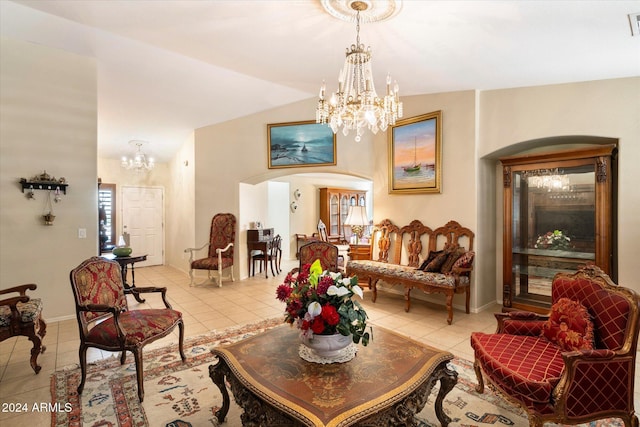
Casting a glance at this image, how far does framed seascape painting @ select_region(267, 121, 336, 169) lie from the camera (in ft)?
19.5

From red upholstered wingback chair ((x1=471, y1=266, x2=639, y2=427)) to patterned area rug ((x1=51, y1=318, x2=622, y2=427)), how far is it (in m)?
0.35

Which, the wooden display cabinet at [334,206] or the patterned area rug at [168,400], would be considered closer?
Answer: the patterned area rug at [168,400]

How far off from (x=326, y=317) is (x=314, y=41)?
2865mm

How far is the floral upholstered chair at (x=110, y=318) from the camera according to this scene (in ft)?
7.94

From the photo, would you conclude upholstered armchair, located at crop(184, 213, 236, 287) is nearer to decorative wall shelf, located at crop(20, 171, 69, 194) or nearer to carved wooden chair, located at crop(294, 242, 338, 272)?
carved wooden chair, located at crop(294, 242, 338, 272)

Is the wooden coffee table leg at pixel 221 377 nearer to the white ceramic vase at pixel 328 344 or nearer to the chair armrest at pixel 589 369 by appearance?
the white ceramic vase at pixel 328 344

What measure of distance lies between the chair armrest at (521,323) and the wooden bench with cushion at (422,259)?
1.46 meters

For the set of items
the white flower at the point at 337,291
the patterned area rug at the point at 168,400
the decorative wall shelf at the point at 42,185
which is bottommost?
the patterned area rug at the point at 168,400

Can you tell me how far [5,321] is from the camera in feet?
8.71

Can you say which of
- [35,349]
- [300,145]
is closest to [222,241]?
[300,145]

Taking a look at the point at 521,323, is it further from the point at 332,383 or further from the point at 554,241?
the point at 554,241

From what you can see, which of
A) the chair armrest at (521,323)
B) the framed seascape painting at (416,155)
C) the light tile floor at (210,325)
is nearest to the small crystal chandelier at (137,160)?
the light tile floor at (210,325)

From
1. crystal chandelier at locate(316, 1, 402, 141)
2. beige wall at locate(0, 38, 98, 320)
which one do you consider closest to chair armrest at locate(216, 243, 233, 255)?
beige wall at locate(0, 38, 98, 320)

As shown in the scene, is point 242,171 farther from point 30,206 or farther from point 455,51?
point 455,51
